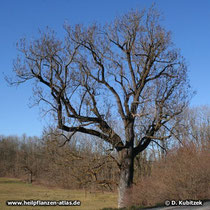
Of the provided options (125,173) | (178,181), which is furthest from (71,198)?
(178,181)

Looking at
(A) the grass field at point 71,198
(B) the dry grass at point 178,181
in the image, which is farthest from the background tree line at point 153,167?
(A) the grass field at point 71,198

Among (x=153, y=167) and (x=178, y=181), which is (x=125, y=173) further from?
(x=178, y=181)

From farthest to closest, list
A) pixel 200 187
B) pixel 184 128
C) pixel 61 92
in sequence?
1. pixel 184 128
2. pixel 61 92
3. pixel 200 187

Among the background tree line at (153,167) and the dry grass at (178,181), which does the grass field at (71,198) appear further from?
the dry grass at (178,181)

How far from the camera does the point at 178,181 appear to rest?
12.4m

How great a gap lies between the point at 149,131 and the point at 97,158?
137 inches

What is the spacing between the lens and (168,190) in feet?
41.5

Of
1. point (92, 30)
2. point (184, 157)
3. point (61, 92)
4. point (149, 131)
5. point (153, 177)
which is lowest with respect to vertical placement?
point (153, 177)

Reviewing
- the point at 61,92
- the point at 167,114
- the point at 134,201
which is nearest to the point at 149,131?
the point at 167,114

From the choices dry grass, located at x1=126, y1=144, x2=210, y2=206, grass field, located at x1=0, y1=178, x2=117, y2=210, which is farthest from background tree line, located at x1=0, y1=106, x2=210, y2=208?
grass field, located at x1=0, y1=178, x2=117, y2=210

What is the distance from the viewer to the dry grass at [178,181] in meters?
12.3

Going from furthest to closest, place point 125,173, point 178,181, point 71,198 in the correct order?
point 71,198
point 125,173
point 178,181

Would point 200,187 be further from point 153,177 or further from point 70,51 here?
point 70,51

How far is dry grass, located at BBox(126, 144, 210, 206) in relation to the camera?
1228cm
